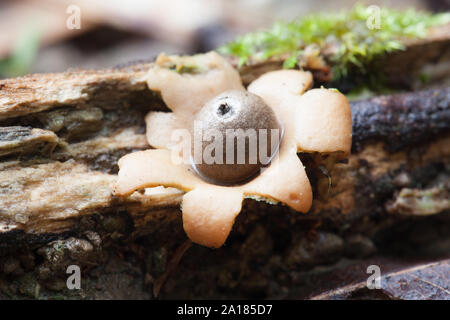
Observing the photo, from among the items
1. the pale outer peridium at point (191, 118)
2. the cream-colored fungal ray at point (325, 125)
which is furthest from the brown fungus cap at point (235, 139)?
the cream-colored fungal ray at point (325, 125)

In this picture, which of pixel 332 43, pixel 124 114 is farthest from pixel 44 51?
pixel 332 43

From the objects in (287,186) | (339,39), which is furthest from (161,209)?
(339,39)

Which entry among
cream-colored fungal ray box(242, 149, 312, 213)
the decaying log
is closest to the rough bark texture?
the decaying log

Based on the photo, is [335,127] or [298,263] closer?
[335,127]

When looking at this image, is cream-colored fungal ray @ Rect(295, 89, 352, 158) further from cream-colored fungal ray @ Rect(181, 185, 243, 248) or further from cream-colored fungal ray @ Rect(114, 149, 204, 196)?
cream-colored fungal ray @ Rect(114, 149, 204, 196)

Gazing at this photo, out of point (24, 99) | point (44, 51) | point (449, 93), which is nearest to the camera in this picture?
point (24, 99)

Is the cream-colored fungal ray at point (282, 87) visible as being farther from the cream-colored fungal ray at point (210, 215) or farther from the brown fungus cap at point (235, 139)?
the cream-colored fungal ray at point (210, 215)

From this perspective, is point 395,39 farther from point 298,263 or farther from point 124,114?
point 124,114

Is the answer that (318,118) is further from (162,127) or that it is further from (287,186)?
(162,127)
